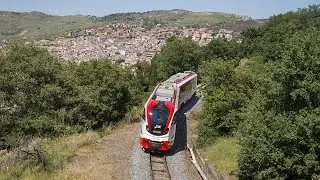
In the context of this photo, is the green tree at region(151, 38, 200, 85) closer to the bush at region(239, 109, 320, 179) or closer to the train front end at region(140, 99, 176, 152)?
the train front end at region(140, 99, 176, 152)

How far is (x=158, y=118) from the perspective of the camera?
21.7m

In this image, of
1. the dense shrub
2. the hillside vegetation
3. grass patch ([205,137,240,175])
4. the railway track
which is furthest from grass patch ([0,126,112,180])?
grass patch ([205,137,240,175])

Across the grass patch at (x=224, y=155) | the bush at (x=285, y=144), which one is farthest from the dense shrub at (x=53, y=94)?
the bush at (x=285, y=144)

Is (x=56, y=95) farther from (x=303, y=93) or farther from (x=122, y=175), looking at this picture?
(x=303, y=93)

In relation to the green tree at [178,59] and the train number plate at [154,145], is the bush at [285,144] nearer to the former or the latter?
the train number plate at [154,145]

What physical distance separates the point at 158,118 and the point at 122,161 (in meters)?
2.96

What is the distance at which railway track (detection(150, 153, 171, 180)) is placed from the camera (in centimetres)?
1873

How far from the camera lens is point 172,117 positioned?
72.1ft

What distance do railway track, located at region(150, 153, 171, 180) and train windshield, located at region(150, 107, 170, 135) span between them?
1.31 meters

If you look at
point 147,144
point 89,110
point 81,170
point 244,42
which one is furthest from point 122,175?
point 244,42

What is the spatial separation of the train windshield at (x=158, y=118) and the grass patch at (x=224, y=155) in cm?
274

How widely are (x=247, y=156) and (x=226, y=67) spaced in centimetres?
908

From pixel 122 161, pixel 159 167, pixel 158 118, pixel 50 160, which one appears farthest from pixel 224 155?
pixel 50 160

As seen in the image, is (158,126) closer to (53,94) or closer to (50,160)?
(50,160)
